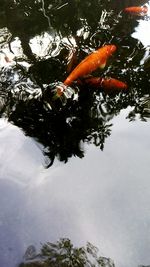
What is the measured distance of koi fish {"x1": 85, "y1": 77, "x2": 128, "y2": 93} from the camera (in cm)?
462

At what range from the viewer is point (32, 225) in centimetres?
321

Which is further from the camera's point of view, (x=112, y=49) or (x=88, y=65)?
(x=112, y=49)

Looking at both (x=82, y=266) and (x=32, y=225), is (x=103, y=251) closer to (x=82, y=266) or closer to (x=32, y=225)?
(x=82, y=266)

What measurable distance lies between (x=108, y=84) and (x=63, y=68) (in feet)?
2.77

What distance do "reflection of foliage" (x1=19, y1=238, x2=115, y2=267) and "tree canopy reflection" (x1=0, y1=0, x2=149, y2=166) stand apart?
1183 millimetres

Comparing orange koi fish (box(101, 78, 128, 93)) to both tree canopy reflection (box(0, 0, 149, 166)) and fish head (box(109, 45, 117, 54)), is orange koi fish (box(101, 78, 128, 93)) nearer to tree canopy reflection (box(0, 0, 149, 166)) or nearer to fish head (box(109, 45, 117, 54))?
tree canopy reflection (box(0, 0, 149, 166))

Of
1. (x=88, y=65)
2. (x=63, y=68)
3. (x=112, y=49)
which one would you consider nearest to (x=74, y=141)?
(x=88, y=65)

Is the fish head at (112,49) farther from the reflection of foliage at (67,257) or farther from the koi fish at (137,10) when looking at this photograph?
the reflection of foliage at (67,257)

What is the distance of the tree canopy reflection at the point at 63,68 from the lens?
13.8ft

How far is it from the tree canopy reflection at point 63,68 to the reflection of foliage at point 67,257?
118 cm

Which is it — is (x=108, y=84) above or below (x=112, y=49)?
below

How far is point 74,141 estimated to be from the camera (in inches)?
161

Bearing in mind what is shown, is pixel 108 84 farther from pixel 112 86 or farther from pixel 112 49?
pixel 112 49

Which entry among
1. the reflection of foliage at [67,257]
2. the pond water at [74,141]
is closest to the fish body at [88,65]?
the pond water at [74,141]
